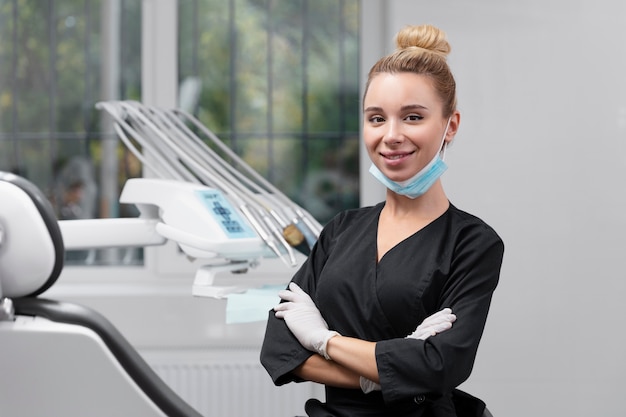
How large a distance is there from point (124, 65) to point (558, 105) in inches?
63.0

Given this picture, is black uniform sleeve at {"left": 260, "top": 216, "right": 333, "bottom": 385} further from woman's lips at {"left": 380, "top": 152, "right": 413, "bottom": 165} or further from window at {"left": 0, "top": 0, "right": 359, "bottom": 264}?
window at {"left": 0, "top": 0, "right": 359, "bottom": 264}

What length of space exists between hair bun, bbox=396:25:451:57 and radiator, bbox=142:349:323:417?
186 cm

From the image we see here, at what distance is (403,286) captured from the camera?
4.58 ft

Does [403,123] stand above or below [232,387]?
above

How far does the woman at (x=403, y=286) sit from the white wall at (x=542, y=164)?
153 centimetres

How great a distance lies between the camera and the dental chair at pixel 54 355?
1.70 m

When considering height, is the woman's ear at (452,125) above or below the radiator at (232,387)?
above

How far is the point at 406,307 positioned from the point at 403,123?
281 mm

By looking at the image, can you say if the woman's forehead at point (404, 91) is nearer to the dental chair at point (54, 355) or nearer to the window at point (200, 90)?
the dental chair at point (54, 355)

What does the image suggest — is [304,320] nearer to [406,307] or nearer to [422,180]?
[406,307]

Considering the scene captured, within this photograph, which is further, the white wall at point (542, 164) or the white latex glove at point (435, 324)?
the white wall at point (542, 164)

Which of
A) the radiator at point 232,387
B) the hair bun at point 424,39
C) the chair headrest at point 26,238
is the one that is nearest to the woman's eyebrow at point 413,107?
the hair bun at point 424,39

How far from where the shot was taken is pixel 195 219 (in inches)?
84.4

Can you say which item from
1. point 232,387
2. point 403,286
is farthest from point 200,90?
point 403,286
